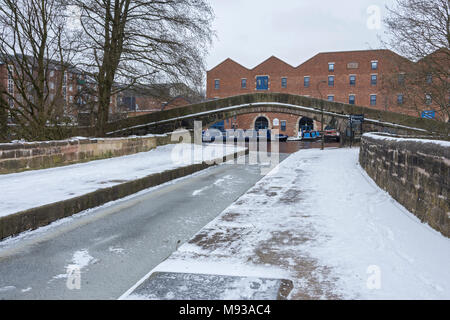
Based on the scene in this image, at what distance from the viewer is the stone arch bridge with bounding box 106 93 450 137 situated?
28.9 m

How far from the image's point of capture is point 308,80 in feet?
200

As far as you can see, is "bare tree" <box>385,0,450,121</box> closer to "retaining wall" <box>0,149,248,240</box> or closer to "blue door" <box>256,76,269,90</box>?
"retaining wall" <box>0,149,248,240</box>

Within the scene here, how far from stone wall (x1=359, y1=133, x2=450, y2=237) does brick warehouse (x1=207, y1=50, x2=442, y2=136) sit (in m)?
51.8

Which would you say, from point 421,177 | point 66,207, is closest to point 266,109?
point 66,207

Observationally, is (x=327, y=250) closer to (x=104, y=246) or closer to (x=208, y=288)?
(x=208, y=288)

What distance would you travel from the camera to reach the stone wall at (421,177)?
512cm

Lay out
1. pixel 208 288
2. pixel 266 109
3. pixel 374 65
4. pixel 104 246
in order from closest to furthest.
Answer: pixel 208 288 < pixel 104 246 < pixel 266 109 < pixel 374 65

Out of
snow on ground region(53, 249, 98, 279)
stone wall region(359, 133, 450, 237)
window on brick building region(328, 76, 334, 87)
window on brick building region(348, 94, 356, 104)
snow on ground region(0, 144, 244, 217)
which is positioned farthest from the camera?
window on brick building region(328, 76, 334, 87)

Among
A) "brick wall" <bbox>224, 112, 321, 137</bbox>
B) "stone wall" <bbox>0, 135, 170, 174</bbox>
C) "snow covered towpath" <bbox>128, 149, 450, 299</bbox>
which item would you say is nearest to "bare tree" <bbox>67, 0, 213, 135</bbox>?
"stone wall" <bbox>0, 135, 170, 174</bbox>

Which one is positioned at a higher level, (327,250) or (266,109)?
(266,109)

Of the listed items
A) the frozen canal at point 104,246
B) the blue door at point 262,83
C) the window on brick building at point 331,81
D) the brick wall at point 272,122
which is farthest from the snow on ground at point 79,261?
the blue door at point 262,83

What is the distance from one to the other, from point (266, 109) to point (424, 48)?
17245 millimetres

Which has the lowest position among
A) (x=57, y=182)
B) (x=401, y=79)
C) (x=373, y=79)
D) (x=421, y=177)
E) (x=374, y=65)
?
(x=57, y=182)

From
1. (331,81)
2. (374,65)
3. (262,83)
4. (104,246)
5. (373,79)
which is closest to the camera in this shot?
(104,246)
